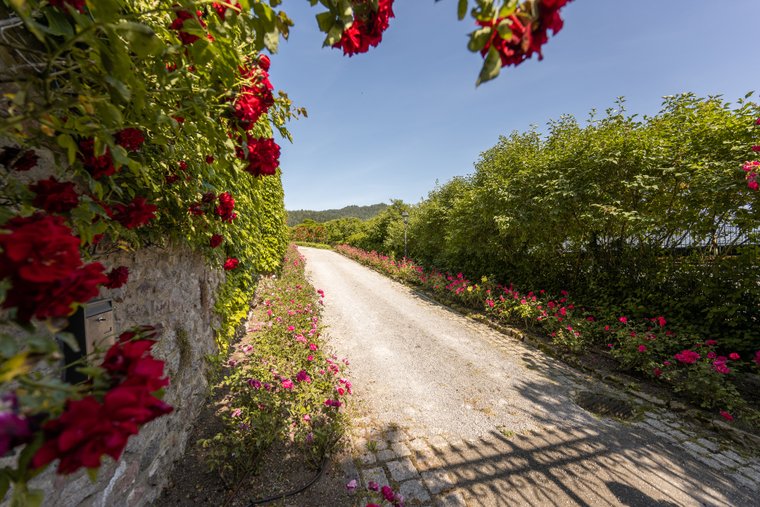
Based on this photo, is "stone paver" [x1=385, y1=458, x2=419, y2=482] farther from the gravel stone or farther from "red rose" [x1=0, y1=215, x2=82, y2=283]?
"red rose" [x1=0, y1=215, x2=82, y2=283]

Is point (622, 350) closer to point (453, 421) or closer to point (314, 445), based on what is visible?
point (453, 421)

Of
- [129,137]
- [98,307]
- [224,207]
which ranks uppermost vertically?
[129,137]

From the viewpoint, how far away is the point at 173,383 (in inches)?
95.3

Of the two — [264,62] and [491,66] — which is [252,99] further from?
[491,66]

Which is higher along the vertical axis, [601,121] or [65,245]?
[601,121]

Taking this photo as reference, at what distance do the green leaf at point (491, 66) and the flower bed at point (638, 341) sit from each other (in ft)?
16.3

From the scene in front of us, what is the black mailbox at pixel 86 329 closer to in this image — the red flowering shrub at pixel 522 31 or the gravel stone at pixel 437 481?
the red flowering shrub at pixel 522 31

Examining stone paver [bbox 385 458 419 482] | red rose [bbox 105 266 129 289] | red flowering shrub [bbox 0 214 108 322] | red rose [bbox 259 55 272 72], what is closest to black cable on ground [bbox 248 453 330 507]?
stone paver [bbox 385 458 419 482]

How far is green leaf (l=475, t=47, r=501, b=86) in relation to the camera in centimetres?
90

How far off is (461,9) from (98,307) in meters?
2.47

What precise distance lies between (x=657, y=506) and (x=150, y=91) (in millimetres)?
4760

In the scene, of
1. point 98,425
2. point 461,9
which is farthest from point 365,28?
point 98,425

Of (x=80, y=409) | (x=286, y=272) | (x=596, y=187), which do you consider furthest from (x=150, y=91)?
(x=286, y=272)

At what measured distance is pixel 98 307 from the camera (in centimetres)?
172
